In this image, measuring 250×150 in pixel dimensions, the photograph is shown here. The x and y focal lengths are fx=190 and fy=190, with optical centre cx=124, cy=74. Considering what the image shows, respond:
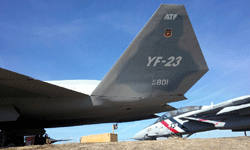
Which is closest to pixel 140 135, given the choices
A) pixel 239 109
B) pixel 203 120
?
pixel 203 120

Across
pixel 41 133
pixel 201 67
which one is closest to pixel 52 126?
pixel 41 133

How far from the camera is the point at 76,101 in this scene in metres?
8.42

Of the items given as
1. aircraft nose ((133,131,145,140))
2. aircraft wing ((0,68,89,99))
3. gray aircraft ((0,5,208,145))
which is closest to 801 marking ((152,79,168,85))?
gray aircraft ((0,5,208,145))

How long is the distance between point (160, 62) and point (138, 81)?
3.96 feet

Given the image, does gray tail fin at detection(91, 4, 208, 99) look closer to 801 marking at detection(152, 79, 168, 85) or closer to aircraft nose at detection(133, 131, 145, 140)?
801 marking at detection(152, 79, 168, 85)

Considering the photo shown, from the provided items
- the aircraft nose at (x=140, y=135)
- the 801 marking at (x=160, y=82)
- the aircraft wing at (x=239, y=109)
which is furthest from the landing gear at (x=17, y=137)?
the aircraft wing at (x=239, y=109)

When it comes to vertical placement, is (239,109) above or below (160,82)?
below

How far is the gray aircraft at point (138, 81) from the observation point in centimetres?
731

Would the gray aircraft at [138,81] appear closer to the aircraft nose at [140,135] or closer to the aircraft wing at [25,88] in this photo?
the aircraft wing at [25,88]

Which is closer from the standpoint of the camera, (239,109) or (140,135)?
(239,109)

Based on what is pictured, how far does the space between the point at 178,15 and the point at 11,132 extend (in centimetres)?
997

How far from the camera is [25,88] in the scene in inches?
299

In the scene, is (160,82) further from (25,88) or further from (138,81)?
(25,88)

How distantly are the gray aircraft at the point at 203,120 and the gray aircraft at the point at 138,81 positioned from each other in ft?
29.1
